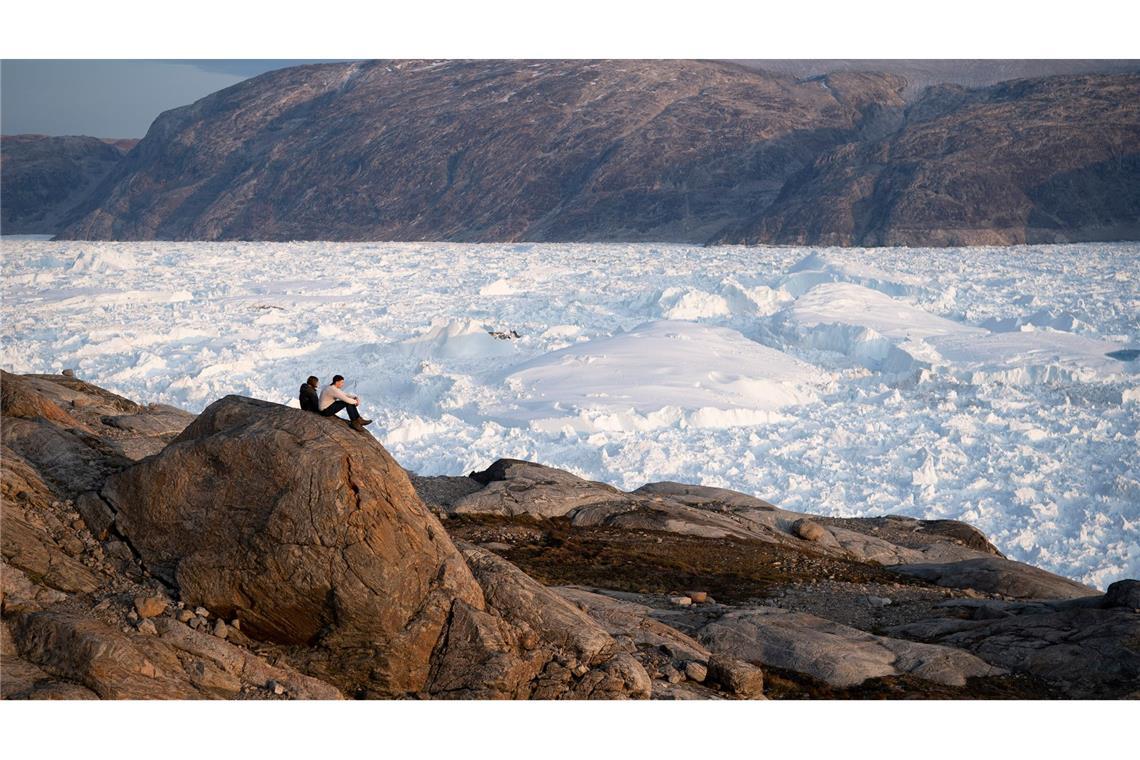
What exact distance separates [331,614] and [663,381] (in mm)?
17923

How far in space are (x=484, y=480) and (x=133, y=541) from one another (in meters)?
7.51

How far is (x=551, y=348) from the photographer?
2938cm

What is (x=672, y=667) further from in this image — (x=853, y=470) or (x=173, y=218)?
(x=173, y=218)

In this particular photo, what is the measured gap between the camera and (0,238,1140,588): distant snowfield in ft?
64.6

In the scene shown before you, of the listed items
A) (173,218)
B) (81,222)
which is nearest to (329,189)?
(173,218)

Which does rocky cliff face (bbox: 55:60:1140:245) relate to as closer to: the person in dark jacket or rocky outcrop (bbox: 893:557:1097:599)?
rocky outcrop (bbox: 893:557:1097:599)

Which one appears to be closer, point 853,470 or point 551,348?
point 853,470

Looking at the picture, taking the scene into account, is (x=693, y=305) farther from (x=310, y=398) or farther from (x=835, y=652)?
(x=310, y=398)

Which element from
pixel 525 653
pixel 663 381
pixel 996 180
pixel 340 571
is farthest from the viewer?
pixel 996 180

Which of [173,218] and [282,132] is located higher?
[282,132]

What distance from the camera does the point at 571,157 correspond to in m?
83.9

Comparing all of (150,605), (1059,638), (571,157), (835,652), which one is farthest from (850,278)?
(571,157)

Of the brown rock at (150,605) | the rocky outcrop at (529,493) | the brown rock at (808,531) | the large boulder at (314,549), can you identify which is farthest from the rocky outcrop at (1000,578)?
the brown rock at (150,605)

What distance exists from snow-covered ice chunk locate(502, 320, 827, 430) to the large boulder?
14981 mm
